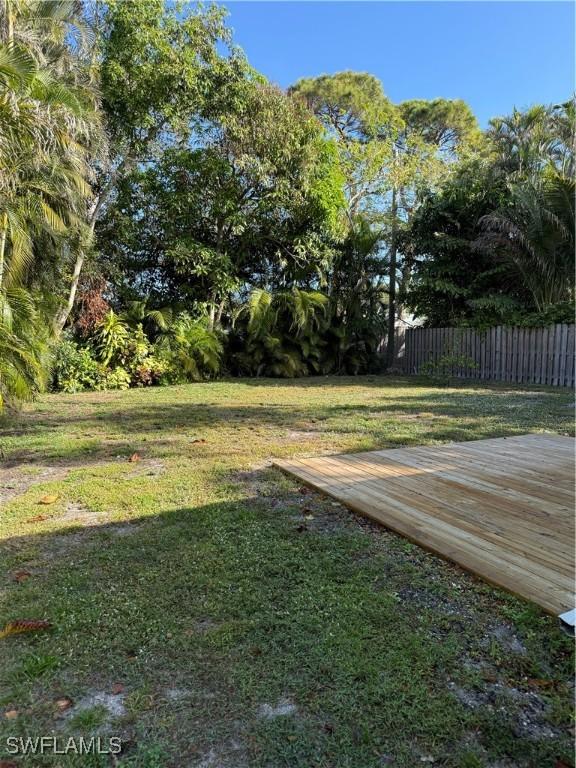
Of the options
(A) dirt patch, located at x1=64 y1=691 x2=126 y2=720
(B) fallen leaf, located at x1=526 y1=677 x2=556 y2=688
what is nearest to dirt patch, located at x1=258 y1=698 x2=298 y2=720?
(A) dirt patch, located at x1=64 y1=691 x2=126 y2=720

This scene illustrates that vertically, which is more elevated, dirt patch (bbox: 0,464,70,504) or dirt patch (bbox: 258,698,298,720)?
dirt patch (bbox: 0,464,70,504)

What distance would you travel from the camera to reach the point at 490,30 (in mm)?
5402

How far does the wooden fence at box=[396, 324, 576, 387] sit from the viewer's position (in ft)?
32.7

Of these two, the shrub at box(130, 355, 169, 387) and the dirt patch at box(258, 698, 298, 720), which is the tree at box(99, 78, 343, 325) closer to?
the shrub at box(130, 355, 169, 387)

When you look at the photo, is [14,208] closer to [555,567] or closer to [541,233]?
[555,567]

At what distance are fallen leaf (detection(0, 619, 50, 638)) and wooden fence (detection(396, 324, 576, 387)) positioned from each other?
33.1 ft

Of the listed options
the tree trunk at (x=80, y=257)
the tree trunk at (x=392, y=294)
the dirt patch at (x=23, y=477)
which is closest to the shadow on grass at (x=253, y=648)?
the dirt patch at (x=23, y=477)

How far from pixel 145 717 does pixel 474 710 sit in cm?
96

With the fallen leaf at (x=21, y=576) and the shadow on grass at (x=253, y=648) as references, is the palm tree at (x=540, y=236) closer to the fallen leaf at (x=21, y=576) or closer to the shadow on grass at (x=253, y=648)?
the shadow on grass at (x=253, y=648)

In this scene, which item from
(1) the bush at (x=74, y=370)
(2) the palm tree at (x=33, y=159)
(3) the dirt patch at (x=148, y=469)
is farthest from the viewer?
(1) the bush at (x=74, y=370)

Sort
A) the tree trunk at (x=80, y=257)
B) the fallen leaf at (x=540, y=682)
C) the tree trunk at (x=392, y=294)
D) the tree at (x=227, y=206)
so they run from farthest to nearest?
1. the tree trunk at (x=392, y=294)
2. the tree at (x=227, y=206)
3. the tree trunk at (x=80, y=257)
4. the fallen leaf at (x=540, y=682)

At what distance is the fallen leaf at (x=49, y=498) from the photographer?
3151 mm

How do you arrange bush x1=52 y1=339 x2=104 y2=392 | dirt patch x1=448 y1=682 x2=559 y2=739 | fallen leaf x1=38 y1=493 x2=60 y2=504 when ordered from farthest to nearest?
bush x1=52 y1=339 x2=104 y2=392 < fallen leaf x1=38 y1=493 x2=60 y2=504 < dirt patch x1=448 y1=682 x2=559 y2=739

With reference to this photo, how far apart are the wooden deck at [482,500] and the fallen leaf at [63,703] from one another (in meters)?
1.66
